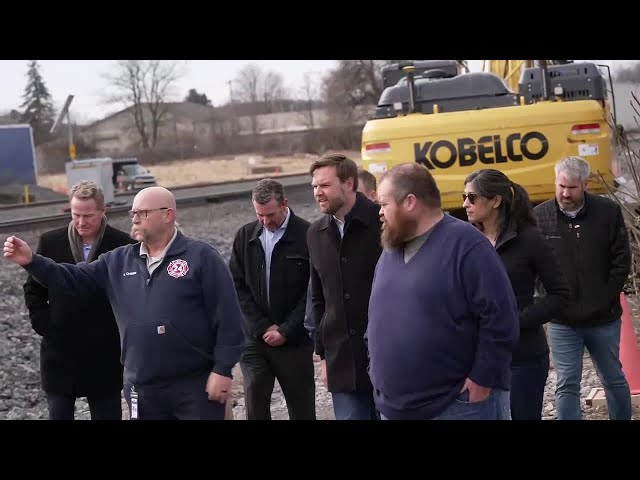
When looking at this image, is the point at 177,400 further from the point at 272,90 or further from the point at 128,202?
the point at 272,90

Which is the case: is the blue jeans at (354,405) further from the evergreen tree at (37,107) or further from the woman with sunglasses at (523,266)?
the evergreen tree at (37,107)

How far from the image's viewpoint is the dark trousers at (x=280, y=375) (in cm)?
638

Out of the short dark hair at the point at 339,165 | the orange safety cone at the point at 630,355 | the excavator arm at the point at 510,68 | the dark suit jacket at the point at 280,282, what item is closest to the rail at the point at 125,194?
the excavator arm at the point at 510,68

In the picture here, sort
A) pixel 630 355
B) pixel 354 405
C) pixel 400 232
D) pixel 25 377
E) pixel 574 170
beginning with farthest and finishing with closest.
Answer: pixel 25 377
pixel 630 355
pixel 574 170
pixel 354 405
pixel 400 232

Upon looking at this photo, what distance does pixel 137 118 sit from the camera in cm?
6309

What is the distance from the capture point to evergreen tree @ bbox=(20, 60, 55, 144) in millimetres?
51656

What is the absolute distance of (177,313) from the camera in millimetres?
4977

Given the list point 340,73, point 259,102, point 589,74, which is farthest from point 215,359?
point 259,102

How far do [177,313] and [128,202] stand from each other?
25647 millimetres

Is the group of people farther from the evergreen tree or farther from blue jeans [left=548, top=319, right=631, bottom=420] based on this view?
the evergreen tree

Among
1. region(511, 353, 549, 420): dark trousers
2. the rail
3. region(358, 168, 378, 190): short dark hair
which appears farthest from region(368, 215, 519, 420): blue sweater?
the rail

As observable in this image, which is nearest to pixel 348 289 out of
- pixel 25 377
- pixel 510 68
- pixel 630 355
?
pixel 630 355

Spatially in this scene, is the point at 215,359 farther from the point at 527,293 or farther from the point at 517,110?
the point at 517,110
